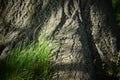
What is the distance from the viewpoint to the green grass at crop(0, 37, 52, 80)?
12.4 feet

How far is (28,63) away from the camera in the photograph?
3.84m

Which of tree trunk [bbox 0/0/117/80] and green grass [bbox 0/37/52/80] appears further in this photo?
tree trunk [bbox 0/0/117/80]

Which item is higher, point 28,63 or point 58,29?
point 58,29

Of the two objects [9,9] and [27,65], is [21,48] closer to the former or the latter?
[27,65]

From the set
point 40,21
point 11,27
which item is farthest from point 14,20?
point 40,21

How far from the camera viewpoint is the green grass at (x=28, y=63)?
12.4 feet

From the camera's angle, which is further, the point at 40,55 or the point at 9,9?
the point at 9,9

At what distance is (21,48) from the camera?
411 cm

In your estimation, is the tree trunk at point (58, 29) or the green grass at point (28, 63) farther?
the tree trunk at point (58, 29)

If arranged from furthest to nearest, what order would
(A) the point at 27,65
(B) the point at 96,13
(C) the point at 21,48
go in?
(B) the point at 96,13, (C) the point at 21,48, (A) the point at 27,65

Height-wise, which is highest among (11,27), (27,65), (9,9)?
(9,9)

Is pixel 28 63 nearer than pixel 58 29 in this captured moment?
Yes

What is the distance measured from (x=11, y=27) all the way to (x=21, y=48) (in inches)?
17.0

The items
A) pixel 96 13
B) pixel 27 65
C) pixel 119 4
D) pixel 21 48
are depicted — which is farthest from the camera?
pixel 119 4
